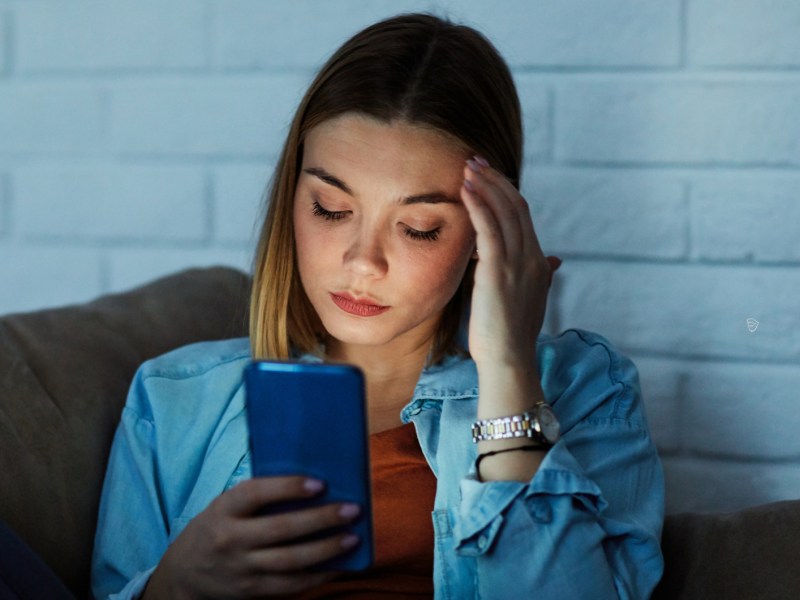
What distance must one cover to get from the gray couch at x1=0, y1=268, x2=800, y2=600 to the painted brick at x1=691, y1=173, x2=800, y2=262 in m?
0.44

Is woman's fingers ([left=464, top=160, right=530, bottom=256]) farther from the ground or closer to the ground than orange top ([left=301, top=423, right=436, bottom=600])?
farther from the ground

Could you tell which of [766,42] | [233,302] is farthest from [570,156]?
[233,302]

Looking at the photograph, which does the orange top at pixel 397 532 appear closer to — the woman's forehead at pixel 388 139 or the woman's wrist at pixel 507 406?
the woman's wrist at pixel 507 406

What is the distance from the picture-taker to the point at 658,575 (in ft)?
3.37

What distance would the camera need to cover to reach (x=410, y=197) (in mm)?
1040

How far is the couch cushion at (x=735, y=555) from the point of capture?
0.99m

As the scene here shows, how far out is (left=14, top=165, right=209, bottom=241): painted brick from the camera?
1.67 meters

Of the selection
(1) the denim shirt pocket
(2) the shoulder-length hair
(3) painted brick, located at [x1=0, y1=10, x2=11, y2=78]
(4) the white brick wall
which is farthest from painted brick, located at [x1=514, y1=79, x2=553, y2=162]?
(3) painted brick, located at [x1=0, y1=10, x2=11, y2=78]

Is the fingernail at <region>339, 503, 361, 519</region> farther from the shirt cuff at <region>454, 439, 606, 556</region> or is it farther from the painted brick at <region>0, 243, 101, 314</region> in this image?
the painted brick at <region>0, 243, 101, 314</region>

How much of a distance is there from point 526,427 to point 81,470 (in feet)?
1.56

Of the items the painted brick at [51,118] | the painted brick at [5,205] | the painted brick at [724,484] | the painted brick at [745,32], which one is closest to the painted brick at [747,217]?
the painted brick at [745,32]

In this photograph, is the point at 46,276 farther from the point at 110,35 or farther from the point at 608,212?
the point at 608,212

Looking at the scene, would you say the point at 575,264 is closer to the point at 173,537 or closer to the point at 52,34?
the point at 173,537

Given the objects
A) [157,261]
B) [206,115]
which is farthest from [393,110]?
[157,261]
